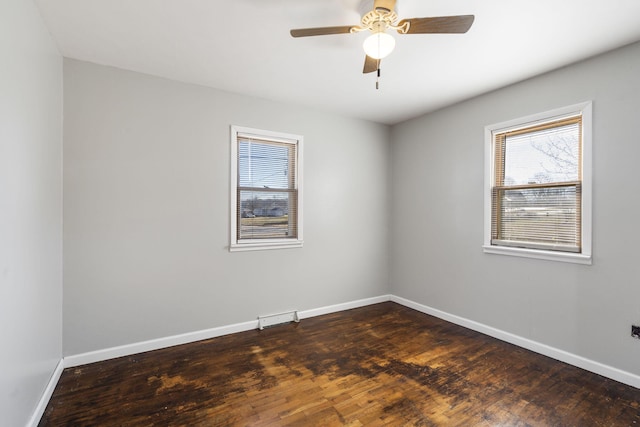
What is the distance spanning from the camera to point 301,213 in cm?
373

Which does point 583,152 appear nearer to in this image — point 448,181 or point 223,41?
point 448,181

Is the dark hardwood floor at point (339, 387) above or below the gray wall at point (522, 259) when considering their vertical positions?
below

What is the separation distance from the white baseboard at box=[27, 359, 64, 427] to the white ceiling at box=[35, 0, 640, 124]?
2.58m

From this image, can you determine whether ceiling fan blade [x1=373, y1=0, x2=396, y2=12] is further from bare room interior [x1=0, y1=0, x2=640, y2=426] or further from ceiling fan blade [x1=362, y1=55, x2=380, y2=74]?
ceiling fan blade [x1=362, y1=55, x2=380, y2=74]

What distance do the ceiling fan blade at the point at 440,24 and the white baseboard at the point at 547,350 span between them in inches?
112

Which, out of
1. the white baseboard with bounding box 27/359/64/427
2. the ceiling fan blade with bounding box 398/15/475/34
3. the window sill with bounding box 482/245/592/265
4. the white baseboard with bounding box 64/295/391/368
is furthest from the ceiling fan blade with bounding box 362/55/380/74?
the white baseboard with bounding box 27/359/64/427

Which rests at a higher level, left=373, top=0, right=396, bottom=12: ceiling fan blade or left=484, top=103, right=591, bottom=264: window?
left=373, top=0, right=396, bottom=12: ceiling fan blade

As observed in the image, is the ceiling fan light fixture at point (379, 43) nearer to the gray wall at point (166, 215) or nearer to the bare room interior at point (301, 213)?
the bare room interior at point (301, 213)

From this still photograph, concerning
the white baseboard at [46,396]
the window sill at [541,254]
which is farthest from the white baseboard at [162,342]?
the window sill at [541,254]

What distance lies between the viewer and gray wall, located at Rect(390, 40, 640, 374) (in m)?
2.33

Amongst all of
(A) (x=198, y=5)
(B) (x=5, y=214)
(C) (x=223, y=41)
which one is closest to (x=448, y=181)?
(C) (x=223, y=41)

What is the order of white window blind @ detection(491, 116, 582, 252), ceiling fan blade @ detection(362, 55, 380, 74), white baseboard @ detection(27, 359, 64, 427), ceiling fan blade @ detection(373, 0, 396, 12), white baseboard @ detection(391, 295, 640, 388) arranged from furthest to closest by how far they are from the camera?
white window blind @ detection(491, 116, 582, 252), white baseboard @ detection(391, 295, 640, 388), ceiling fan blade @ detection(362, 55, 380, 74), white baseboard @ detection(27, 359, 64, 427), ceiling fan blade @ detection(373, 0, 396, 12)

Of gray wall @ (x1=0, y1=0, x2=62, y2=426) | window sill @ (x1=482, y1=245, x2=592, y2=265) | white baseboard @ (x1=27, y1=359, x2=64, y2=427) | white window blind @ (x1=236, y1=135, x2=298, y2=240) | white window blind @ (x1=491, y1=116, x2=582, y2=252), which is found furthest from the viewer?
white window blind @ (x1=236, y1=135, x2=298, y2=240)

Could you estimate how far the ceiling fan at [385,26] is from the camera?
5.60 feet
